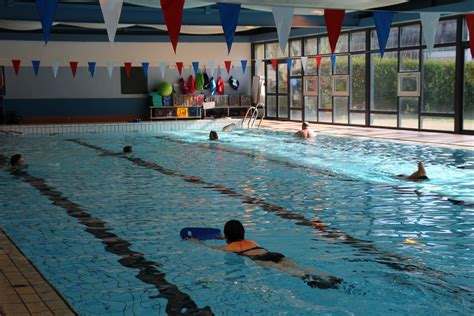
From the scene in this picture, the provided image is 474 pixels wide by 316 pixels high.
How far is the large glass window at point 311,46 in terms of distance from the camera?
19891mm

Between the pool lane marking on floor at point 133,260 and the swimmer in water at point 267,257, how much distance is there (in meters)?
0.61

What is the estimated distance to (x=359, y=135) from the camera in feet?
50.5

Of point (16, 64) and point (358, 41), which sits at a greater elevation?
point (358, 41)

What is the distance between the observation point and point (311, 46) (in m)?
20.2

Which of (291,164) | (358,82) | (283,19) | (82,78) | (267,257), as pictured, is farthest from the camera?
(82,78)

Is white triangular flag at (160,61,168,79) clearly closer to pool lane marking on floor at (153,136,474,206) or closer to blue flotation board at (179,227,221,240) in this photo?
pool lane marking on floor at (153,136,474,206)

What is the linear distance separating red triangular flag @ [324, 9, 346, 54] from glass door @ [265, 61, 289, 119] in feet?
42.8

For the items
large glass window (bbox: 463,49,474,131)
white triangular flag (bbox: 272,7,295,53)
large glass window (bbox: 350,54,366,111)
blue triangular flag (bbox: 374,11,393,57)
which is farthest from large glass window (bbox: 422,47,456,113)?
white triangular flag (bbox: 272,7,295,53)

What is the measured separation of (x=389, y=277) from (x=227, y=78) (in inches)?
753

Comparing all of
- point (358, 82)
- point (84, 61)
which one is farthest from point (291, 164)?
point (84, 61)

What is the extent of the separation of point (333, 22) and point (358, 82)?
31.6 feet

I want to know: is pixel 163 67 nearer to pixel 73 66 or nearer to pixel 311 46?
pixel 73 66

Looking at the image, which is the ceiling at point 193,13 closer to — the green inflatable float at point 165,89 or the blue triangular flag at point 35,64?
the blue triangular flag at point 35,64

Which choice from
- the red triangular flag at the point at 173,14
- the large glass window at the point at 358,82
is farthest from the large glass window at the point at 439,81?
the red triangular flag at the point at 173,14
